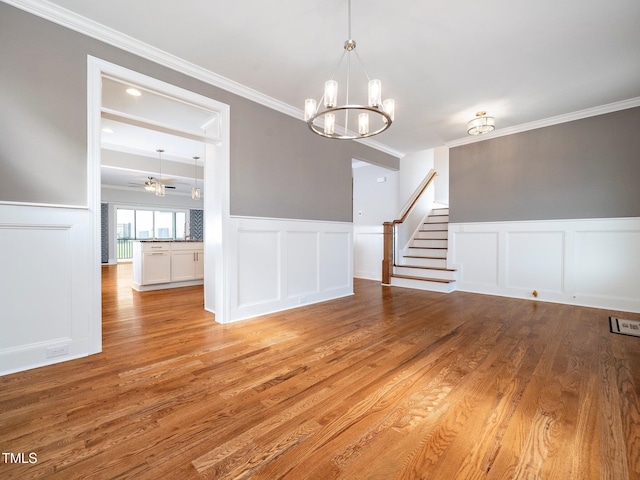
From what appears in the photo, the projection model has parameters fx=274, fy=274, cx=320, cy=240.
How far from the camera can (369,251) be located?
21.9ft

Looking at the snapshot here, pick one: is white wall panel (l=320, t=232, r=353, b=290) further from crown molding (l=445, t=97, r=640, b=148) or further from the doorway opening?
crown molding (l=445, t=97, r=640, b=148)

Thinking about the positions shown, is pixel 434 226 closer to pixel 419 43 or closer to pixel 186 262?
pixel 419 43

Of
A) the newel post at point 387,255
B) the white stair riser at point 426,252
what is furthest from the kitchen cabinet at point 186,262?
the white stair riser at point 426,252

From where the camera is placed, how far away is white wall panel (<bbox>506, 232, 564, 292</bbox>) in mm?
4191

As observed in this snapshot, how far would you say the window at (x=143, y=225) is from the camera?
409 inches

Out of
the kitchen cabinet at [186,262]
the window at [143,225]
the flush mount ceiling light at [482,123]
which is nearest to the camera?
the flush mount ceiling light at [482,123]

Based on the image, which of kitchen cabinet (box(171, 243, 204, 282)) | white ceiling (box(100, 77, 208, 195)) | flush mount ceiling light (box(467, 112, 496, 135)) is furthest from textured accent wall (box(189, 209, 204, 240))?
flush mount ceiling light (box(467, 112, 496, 135))

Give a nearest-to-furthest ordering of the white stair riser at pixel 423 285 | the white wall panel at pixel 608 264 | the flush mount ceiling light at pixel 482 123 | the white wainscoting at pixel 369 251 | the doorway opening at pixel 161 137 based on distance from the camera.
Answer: the doorway opening at pixel 161 137
the white wall panel at pixel 608 264
the flush mount ceiling light at pixel 482 123
the white stair riser at pixel 423 285
the white wainscoting at pixel 369 251

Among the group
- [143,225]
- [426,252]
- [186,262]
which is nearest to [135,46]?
[186,262]

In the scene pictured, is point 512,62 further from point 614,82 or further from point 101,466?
point 101,466

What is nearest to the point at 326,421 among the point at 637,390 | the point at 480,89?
the point at 637,390

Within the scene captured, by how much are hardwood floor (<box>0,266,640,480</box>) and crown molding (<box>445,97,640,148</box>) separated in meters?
3.03

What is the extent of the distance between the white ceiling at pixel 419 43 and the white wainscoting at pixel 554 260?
70.8 inches

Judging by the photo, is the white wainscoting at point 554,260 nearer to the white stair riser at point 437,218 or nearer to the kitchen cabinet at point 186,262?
the white stair riser at point 437,218
